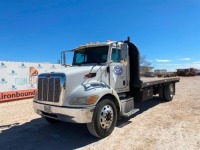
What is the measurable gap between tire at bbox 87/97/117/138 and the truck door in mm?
861

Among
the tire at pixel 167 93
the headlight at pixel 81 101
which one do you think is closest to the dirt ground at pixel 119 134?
the headlight at pixel 81 101

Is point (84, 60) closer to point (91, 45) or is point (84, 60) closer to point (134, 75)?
point (91, 45)

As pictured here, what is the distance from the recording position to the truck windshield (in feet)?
20.8

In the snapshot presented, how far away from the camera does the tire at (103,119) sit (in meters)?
5.20

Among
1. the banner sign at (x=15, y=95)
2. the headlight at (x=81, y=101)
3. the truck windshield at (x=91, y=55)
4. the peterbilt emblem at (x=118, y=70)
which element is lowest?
the banner sign at (x=15, y=95)

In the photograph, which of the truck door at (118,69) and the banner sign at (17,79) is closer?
the truck door at (118,69)

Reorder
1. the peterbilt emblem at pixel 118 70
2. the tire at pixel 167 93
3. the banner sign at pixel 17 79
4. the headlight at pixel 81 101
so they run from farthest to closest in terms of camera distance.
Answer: the banner sign at pixel 17 79 → the tire at pixel 167 93 → the peterbilt emblem at pixel 118 70 → the headlight at pixel 81 101

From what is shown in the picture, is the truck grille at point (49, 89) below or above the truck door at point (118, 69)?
below

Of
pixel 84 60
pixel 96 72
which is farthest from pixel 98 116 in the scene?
pixel 84 60

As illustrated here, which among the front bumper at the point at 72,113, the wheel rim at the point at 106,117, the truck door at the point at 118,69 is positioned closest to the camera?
the front bumper at the point at 72,113

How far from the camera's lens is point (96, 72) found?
19.0 ft

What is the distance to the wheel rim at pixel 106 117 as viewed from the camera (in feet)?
17.8

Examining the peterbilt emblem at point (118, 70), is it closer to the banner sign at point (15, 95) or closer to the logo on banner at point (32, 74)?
the banner sign at point (15, 95)

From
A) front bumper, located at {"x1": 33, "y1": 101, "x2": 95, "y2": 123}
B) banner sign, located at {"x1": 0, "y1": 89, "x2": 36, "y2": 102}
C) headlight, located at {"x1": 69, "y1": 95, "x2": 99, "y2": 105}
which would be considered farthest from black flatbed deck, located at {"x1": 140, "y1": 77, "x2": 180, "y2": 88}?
banner sign, located at {"x1": 0, "y1": 89, "x2": 36, "y2": 102}
